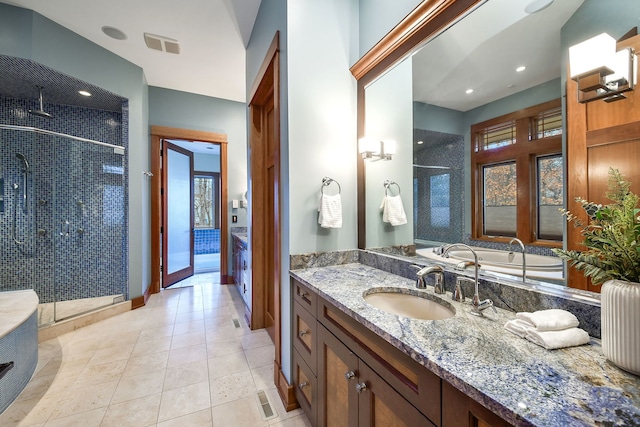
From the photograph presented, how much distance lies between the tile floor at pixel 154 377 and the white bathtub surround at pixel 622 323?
57.5 inches

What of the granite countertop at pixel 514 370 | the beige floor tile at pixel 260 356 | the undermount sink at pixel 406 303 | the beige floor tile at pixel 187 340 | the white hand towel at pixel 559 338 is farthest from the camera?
the beige floor tile at pixel 187 340

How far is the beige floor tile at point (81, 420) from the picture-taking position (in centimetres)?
148

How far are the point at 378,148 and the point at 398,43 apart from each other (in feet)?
1.99

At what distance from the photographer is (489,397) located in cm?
52

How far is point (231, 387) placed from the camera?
1798 mm

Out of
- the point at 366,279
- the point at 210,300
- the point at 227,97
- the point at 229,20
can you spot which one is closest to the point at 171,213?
the point at 210,300

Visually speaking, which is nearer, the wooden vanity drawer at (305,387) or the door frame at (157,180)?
the wooden vanity drawer at (305,387)

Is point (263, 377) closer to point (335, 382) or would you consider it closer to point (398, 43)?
point (335, 382)

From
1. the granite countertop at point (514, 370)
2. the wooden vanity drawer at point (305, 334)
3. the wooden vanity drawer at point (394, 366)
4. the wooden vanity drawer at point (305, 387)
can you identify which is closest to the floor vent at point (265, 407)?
the wooden vanity drawer at point (305, 387)

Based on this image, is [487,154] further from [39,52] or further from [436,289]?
[39,52]

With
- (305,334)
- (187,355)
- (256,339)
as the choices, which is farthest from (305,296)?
(187,355)

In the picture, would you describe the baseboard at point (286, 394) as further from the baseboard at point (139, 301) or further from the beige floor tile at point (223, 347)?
the baseboard at point (139, 301)

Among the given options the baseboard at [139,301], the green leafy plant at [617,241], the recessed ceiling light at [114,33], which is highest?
the recessed ceiling light at [114,33]

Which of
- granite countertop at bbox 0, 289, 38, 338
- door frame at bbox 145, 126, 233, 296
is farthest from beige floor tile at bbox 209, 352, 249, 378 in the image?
door frame at bbox 145, 126, 233, 296
